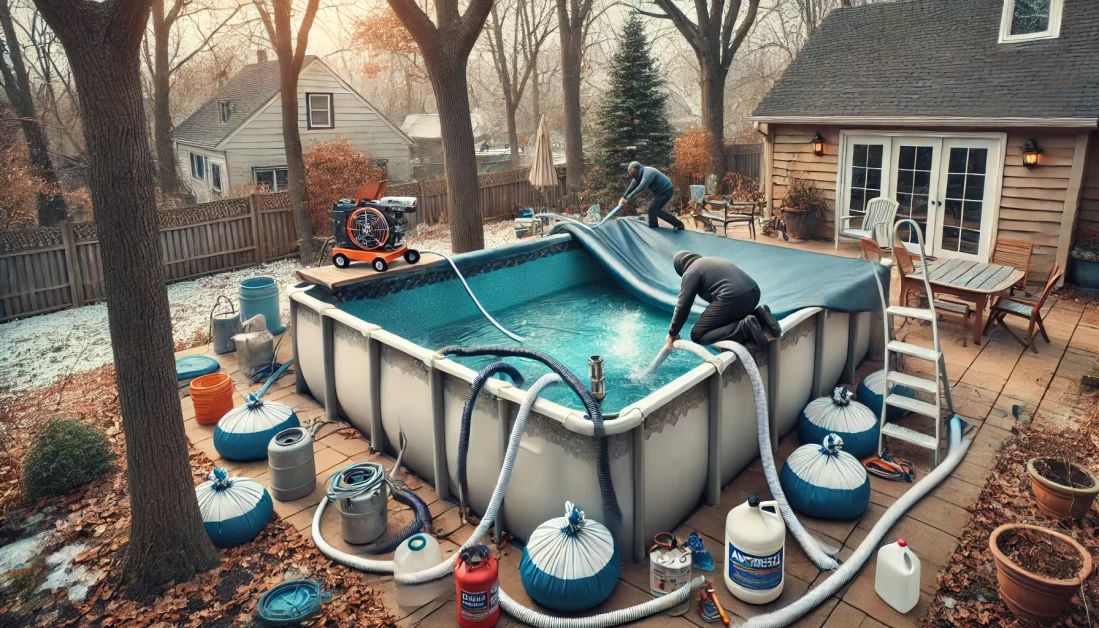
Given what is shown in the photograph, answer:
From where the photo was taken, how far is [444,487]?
5547mm

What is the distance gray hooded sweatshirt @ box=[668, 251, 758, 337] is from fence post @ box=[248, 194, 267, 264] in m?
10.8

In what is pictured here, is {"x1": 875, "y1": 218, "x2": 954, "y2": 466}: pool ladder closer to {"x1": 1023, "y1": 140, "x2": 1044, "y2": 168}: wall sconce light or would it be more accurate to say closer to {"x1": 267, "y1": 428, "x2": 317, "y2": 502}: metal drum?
{"x1": 267, "y1": 428, "x2": 317, "y2": 502}: metal drum

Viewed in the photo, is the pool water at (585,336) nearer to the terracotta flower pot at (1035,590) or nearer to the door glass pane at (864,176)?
the terracotta flower pot at (1035,590)

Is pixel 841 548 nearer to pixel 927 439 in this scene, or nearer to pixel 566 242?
pixel 927 439

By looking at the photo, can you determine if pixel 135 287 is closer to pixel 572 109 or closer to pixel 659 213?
pixel 659 213

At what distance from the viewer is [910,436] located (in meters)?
5.81

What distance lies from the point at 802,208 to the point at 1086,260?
4439 millimetres

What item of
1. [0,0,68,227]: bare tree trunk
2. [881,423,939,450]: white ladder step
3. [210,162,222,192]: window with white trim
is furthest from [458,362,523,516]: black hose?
[210,162,222,192]: window with white trim

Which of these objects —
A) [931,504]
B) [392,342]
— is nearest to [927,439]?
[931,504]

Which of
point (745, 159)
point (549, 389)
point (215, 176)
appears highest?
point (745, 159)

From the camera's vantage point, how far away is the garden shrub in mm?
5723

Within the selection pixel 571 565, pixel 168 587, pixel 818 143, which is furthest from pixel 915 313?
A: pixel 818 143

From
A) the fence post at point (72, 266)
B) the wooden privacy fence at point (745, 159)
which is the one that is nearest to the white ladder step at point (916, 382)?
the fence post at point (72, 266)

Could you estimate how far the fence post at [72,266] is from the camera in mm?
11383
